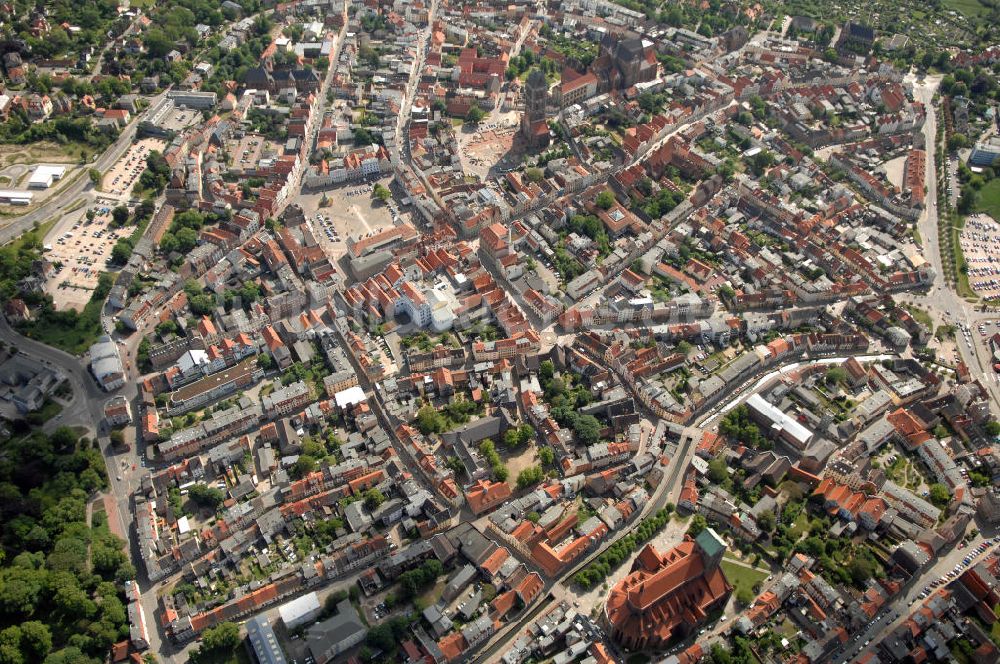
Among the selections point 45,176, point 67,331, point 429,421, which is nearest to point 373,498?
point 429,421

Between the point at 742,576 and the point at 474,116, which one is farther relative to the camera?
the point at 474,116

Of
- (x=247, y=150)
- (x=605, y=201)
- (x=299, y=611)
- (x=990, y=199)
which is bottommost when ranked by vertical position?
(x=299, y=611)

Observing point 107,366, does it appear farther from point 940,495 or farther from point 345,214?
point 940,495

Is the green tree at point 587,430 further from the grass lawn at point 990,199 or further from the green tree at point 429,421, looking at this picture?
the grass lawn at point 990,199

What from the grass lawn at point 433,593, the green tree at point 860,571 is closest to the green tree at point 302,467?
the grass lawn at point 433,593

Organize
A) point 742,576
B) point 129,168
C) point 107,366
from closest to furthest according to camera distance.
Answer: point 742,576
point 107,366
point 129,168

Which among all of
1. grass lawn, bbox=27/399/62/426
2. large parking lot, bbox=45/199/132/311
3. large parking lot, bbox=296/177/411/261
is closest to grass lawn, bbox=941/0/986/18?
large parking lot, bbox=296/177/411/261
